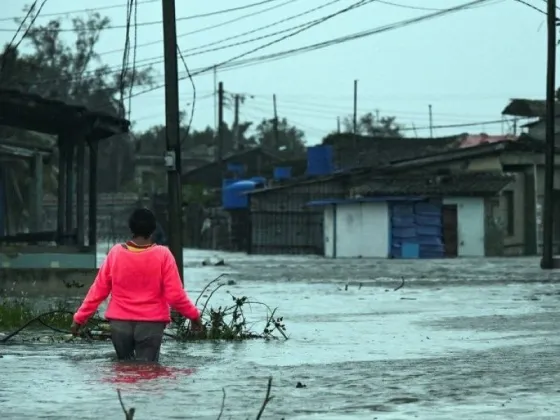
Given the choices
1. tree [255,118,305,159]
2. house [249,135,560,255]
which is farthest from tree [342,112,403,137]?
house [249,135,560,255]

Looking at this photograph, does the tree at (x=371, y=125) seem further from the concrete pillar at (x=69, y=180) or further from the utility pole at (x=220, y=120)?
the concrete pillar at (x=69, y=180)

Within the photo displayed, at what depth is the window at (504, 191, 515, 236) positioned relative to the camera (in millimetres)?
59031

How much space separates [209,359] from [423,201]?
45.0 metres

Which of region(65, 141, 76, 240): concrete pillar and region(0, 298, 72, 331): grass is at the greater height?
region(65, 141, 76, 240): concrete pillar

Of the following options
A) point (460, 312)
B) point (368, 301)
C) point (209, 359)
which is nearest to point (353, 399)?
point (209, 359)

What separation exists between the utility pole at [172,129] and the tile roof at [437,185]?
37.8 meters

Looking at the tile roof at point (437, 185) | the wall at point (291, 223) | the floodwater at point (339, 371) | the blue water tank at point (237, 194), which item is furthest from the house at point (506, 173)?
the floodwater at point (339, 371)

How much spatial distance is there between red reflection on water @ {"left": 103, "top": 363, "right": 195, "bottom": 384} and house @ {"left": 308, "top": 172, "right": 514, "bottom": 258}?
4560cm

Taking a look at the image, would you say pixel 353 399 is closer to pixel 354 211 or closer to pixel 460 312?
pixel 460 312

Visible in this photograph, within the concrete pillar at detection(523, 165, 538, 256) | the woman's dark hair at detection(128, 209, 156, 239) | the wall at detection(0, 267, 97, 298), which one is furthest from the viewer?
the concrete pillar at detection(523, 165, 538, 256)

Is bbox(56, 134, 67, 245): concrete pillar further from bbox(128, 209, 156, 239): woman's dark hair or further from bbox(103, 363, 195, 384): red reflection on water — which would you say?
bbox(128, 209, 156, 239): woman's dark hair

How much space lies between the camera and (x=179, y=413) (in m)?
8.49

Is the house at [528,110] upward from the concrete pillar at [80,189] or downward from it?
upward

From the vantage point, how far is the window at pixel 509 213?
5903 cm
